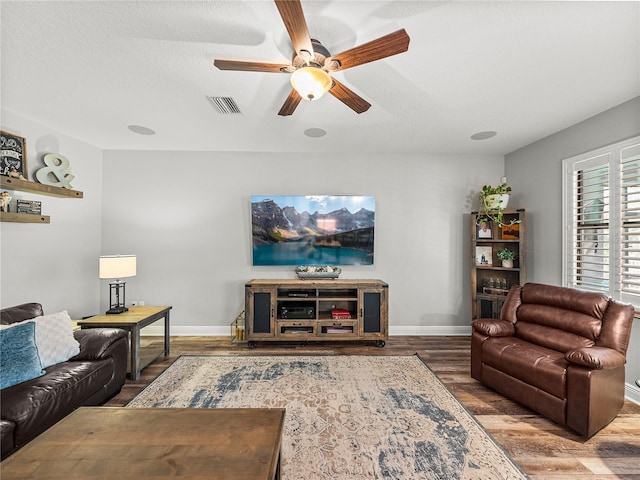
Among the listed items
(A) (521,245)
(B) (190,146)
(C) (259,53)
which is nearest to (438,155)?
(A) (521,245)

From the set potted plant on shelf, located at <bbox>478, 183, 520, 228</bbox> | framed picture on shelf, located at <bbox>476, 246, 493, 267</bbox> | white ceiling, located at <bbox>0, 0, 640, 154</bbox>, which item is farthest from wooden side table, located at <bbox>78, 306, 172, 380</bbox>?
potted plant on shelf, located at <bbox>478, 183, 520, 228</bbox>

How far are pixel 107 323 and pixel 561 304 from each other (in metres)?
4.33

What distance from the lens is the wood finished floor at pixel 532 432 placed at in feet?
6.04

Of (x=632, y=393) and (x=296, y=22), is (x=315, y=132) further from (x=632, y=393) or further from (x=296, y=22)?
(x=632, y=393)

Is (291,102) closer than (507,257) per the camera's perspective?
Yes

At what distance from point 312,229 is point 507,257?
265cm

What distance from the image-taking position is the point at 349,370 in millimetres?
3209

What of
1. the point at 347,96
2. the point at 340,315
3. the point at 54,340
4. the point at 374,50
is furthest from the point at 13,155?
the point at 340,315

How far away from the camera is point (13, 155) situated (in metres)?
3.02

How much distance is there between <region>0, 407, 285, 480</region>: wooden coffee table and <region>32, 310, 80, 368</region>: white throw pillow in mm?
1091

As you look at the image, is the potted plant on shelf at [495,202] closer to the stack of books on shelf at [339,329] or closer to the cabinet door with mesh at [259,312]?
the stack of books on shelf at [339,329]

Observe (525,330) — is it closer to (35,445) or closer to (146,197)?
(35,445)

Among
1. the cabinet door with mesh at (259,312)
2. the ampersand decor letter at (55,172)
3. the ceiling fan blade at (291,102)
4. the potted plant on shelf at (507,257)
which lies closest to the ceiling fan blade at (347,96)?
the ceiling fan blade at (291,102)

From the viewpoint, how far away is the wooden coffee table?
1121mm
